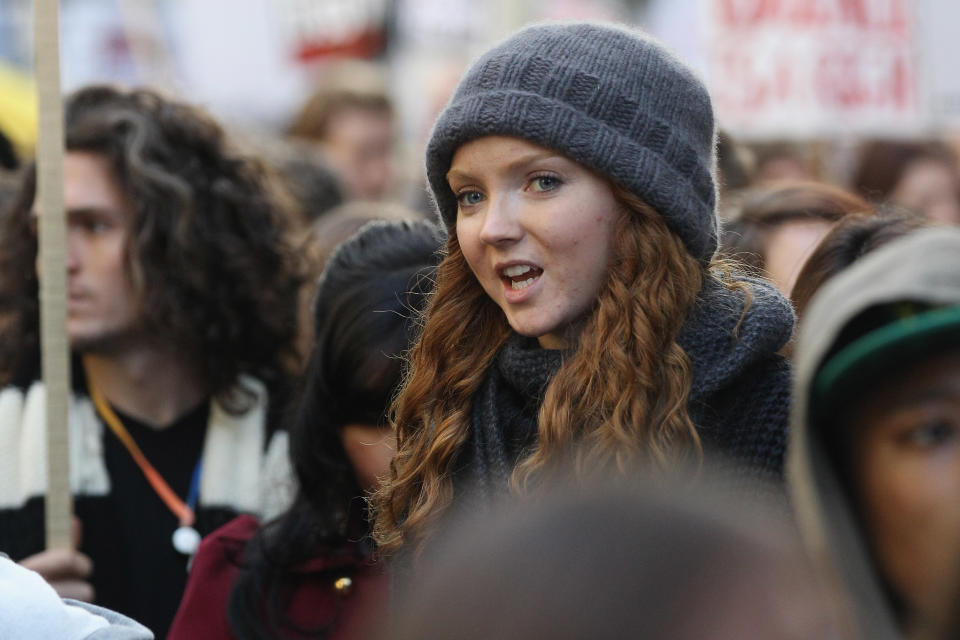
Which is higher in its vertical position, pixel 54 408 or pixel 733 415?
pixel 733 415

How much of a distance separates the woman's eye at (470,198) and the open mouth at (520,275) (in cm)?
14

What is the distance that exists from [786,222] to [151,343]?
1.69m

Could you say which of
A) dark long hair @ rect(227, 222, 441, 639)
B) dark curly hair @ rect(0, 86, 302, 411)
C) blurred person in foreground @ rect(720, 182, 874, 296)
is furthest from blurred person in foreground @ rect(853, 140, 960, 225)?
dark long hair @ rect(227, 222, 441, 639)

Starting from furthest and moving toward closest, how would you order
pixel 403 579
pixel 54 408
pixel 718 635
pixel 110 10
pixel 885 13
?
pixel 110 10 → pixel 885 13 → pixel 54 408 → pixel 403 579 → pixel 718 635

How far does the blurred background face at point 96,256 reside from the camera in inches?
128

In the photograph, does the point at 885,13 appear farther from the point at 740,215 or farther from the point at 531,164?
the point at 531,164

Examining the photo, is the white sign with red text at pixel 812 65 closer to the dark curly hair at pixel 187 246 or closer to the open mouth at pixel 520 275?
the dark curly hair at pixel 187 246

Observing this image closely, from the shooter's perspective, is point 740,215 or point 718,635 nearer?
point 718,635

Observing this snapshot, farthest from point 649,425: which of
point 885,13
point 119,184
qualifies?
point 885,13

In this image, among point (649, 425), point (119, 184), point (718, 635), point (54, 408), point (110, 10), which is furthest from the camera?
point (110, 10)

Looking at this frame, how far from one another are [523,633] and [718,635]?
0.12 meters

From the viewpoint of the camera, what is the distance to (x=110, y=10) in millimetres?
10273

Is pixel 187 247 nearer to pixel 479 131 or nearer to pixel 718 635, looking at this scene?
pixel 479 131

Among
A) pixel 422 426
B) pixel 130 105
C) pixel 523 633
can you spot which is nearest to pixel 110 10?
pixel 130 105
